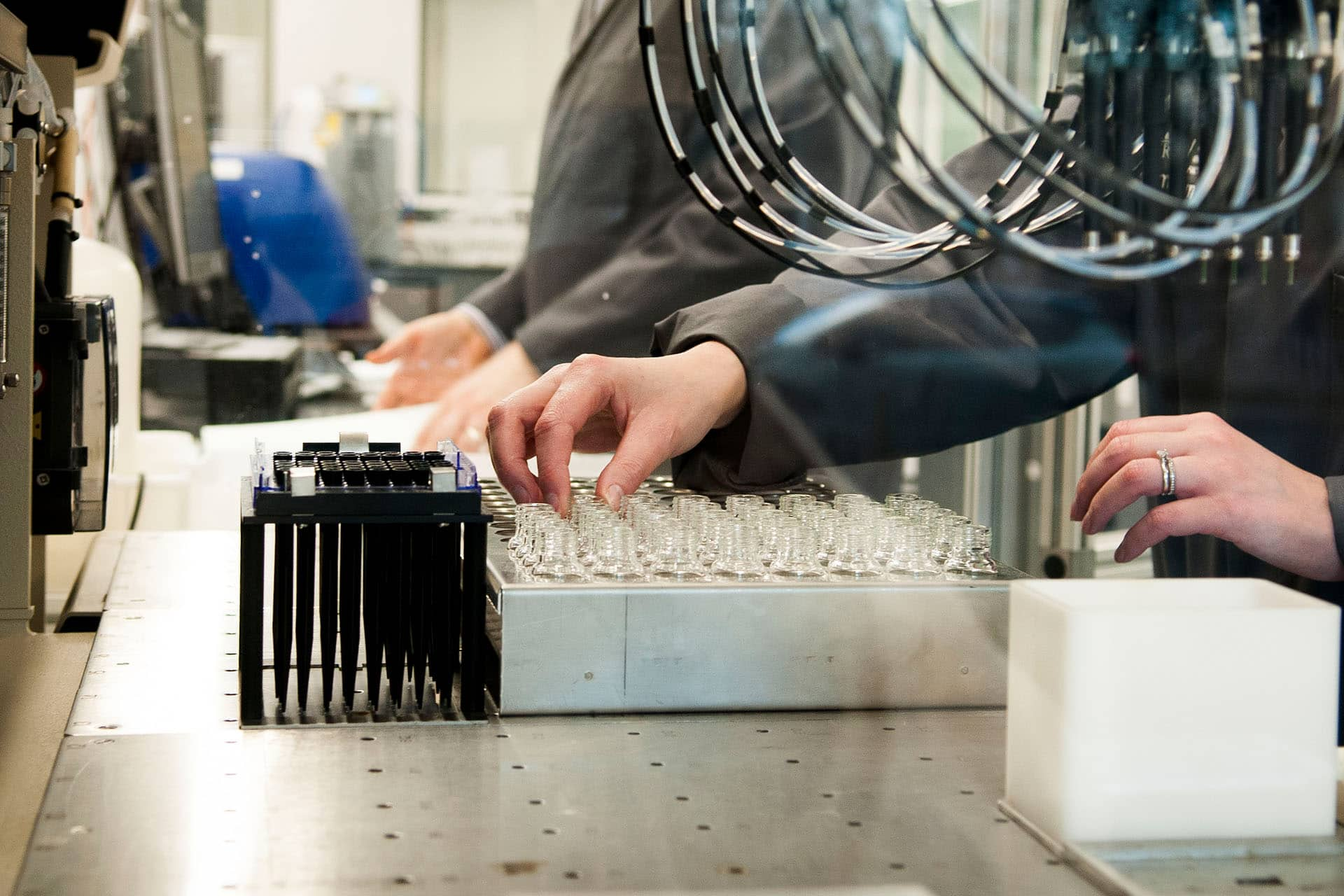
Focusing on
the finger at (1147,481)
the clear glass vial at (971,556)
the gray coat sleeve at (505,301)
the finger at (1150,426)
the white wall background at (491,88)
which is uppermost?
the white wall background at (491,88)

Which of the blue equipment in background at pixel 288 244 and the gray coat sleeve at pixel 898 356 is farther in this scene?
the blue equipment in background at pixel 288 244

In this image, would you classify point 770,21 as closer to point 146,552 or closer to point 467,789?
point 146,552

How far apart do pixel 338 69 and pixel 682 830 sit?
276cm

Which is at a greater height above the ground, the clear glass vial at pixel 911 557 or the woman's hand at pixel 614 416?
the woman's hand at pixel 614 416

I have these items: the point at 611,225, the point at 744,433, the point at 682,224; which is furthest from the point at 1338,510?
the point at 611,225

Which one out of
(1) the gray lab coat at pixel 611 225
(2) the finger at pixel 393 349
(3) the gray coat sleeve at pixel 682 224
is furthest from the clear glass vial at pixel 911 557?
(2) the finger at pixel 393 349

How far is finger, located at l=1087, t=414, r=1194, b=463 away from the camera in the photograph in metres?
1.12

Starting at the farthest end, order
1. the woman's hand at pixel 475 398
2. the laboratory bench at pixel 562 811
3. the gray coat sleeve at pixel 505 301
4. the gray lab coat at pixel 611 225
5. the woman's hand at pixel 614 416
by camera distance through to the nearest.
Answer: the gray coat sleeve at pixel 505 301 → the woman's hand at pixel 475 398 → the gray lab coat at pixel 611 225 → the woman's hand at pixel 614 416 → the laboratory bench at pixel 562 811

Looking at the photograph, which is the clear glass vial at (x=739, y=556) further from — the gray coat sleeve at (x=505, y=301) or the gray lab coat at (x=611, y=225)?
the gray coat sleeve at (x=505, y=301)

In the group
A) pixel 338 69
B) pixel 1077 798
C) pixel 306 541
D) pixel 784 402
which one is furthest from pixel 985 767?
pixel 338 69

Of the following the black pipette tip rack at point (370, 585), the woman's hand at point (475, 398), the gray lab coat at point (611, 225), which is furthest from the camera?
the woman's hand at point (475, 398)

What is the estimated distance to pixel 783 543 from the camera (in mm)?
1090

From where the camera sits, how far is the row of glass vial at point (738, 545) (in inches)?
41.2

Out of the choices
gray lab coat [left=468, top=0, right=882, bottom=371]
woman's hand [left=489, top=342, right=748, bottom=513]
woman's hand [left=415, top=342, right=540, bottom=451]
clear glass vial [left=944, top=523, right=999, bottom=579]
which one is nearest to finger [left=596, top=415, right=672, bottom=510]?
woman's hand [left=489, top=342, right=748, bottom=513]
